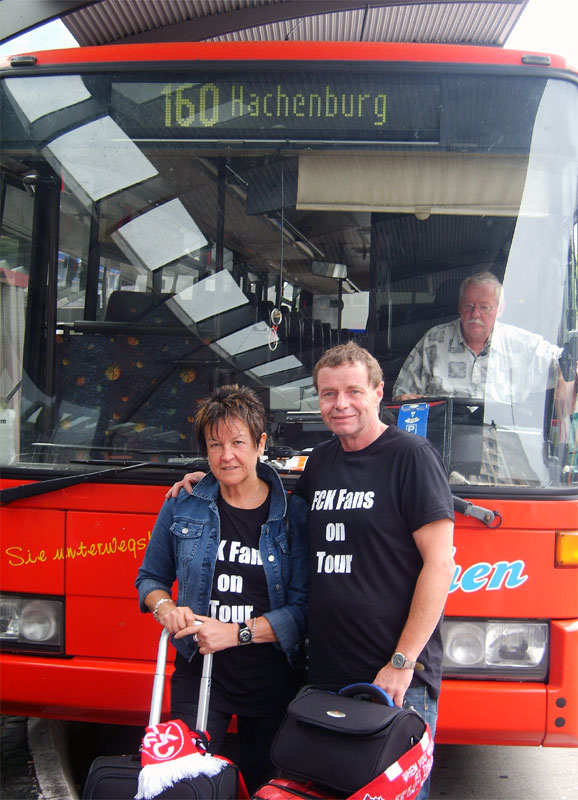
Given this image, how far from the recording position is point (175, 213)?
133 inches

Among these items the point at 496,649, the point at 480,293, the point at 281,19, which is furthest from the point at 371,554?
the point at 281,19

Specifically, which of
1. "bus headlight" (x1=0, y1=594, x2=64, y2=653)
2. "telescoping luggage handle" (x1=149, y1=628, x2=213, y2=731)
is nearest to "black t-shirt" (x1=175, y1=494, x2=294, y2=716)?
"telescoping luggage handle" (x1=149, y1=628, x2=213, y2=731)

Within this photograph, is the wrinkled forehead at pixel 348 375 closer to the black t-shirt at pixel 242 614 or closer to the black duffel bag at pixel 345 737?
the black t-shirt at pixel 242 614

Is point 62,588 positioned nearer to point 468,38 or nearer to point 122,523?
point 122,523

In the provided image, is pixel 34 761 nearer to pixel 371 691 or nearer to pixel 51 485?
pixel 51 485

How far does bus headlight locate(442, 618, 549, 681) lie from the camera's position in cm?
285

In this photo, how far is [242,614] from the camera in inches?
92.8

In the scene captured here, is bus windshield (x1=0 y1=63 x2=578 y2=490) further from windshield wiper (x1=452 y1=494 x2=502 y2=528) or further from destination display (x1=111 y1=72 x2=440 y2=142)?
windshield wiper (x1=452 y1=494 x2=502 y2=528)

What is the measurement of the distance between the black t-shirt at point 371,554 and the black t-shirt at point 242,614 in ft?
0.57

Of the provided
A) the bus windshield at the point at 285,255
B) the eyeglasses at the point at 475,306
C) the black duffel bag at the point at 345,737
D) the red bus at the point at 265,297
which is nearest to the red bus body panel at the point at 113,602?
the red bus at the point at 265,297

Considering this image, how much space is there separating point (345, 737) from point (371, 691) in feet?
0.48

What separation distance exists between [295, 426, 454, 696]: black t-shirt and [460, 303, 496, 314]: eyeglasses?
1041 mm

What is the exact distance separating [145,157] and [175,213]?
257 millimetres

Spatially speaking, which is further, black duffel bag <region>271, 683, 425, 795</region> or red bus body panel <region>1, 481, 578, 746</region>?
red bus body panel <region>1, 481, 578, 746</region>
